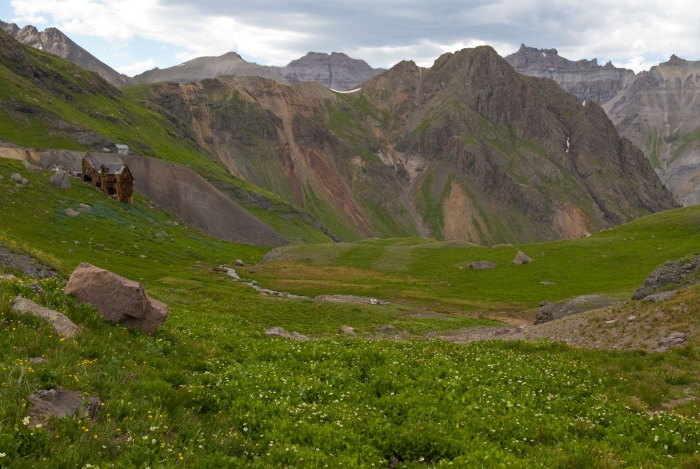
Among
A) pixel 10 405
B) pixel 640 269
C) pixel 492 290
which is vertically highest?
pixel 10 405

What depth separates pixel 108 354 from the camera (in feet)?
44.6

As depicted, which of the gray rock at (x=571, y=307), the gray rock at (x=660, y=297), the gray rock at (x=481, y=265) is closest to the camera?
A: the gray rock at (x=660, y=297)

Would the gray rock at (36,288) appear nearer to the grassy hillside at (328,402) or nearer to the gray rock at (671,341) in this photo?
the grassy hillside at (328,402)

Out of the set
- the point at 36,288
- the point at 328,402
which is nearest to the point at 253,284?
the point at 36,288

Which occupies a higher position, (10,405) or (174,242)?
(10,405)

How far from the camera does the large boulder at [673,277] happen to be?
35.0m

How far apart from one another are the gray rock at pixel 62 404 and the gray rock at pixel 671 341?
2468cm

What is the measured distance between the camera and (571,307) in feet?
170

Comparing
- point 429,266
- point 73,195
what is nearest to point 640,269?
point 429,266

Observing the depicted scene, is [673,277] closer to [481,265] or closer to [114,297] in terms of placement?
[114,297]

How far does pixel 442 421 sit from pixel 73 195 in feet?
309

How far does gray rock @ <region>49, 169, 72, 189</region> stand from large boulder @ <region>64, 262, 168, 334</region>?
85.3m

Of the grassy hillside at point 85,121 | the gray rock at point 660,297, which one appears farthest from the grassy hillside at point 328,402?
the grassy hillside at point 85,121

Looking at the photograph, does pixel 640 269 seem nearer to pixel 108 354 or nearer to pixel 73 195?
pixel 108 354
